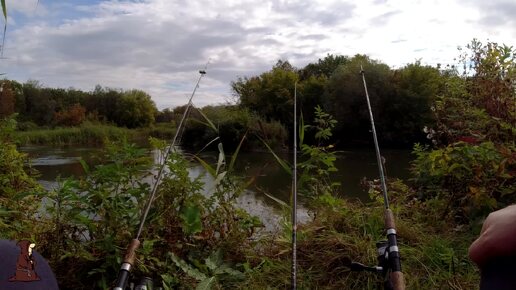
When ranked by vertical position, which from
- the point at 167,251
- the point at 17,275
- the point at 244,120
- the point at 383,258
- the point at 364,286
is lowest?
the point at 364,286

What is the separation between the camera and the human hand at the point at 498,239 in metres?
0.96

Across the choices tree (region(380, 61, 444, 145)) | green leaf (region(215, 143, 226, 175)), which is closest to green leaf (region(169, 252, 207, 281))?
green leaf (region(215, 143, 226, 175))

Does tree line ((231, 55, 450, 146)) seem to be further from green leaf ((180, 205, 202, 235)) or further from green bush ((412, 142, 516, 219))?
green leaf ((180, 205, 202, 235))

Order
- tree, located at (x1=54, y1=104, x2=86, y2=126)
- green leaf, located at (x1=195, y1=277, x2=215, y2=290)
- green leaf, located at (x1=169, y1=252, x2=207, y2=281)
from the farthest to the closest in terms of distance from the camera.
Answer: tree, located at (x1=54, y1=104, x2=86, y2=126), green leaf, located at (x1=169, y1=252, x2=207, y2=281), green leaf, located at (x1=195, y1=277, x2=215, y2=290)

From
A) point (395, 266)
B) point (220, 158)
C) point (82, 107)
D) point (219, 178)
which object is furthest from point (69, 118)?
point (395, 266)

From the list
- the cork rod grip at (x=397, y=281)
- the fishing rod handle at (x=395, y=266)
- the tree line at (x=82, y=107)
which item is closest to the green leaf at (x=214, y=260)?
the fishing rod handle at (x=395, y=266)

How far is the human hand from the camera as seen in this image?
3.16ft

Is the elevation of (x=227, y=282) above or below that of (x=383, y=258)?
below

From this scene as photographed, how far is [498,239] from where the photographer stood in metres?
0.98

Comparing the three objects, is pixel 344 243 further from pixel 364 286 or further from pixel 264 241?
pixel 264 241

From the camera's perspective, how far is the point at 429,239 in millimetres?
2980

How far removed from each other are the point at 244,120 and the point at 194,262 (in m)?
3.15

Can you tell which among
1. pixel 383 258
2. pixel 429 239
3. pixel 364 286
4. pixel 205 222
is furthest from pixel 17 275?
pixel 429 239

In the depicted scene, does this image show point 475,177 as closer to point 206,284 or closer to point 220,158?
point 220,158
